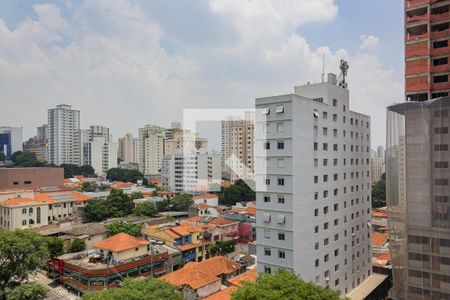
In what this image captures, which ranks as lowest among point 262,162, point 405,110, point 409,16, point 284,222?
point 284,222

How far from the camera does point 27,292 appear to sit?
23.3ft

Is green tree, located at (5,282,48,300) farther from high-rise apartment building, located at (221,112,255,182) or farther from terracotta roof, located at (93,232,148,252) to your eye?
high-rise apartment building, located at (221,112,255,182)

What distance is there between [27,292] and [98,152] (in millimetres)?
34541

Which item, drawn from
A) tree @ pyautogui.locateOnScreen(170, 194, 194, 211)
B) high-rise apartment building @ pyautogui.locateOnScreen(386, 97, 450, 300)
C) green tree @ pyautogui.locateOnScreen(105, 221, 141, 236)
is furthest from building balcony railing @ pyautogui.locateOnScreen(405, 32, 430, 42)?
tree @ pyautogui.locateOnScreen(170, 194, 194, 211)

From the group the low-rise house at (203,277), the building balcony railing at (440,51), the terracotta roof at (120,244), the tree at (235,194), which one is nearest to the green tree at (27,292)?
the terracotta roof at (120,244)

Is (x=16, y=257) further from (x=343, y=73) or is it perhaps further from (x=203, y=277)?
(x=343, y=73)

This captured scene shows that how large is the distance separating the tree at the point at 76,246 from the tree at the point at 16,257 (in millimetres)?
3133

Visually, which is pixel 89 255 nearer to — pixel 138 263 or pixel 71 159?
pixel 138 263

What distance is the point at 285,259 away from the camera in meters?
6.91

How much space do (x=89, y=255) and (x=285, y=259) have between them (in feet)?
22.3

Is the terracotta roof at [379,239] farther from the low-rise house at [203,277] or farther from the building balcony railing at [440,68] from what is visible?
the building balcony railing at [440,68]

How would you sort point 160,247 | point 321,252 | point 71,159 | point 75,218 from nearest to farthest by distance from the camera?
point 321,252, point 160,247, point 75,218, point 71,159

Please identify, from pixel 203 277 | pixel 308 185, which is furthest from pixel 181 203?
pixel 308 185

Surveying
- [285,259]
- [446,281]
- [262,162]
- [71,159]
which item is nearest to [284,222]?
[285,259]
